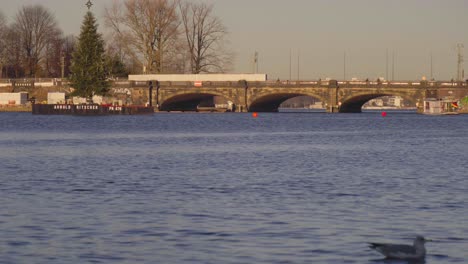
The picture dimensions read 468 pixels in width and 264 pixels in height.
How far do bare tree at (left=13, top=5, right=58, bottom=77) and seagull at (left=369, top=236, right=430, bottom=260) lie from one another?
16131 cm

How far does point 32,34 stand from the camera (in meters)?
179

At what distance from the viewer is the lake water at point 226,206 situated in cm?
2208

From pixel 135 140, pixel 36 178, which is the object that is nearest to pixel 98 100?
pixel 135 140

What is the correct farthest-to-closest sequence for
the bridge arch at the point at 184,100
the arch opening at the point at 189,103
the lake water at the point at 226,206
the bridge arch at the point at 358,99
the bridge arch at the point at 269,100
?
the arch opening at the point at 189,103 < the bridge arch at the point at 269,100 < the bridge arch at the point at 184,100 < the bridge arch at the point at 358,99 < the lake water at the point at 226,206

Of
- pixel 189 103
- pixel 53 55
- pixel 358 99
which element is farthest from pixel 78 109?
pixel 53 55

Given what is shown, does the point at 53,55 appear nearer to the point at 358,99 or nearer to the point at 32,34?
the point at 32,34

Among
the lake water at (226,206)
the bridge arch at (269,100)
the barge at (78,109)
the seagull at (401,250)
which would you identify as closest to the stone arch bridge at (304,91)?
the bridge arch at (269,100)

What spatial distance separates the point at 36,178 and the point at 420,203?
14.8m

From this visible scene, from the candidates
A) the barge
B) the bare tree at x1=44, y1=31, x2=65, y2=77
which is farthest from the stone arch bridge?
the bare tree at x1=44, y1=31, x2=65, y2=77

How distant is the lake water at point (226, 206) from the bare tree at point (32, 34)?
126547 millimetres

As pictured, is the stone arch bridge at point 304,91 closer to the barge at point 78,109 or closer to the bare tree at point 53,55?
the barge at point 78,109

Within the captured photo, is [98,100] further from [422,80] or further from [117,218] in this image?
[117,218]

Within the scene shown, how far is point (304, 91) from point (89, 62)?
3449cm

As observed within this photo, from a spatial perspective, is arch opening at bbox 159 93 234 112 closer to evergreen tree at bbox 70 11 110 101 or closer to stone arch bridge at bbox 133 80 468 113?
stone arch bridge at bbox 133 80 468 113
